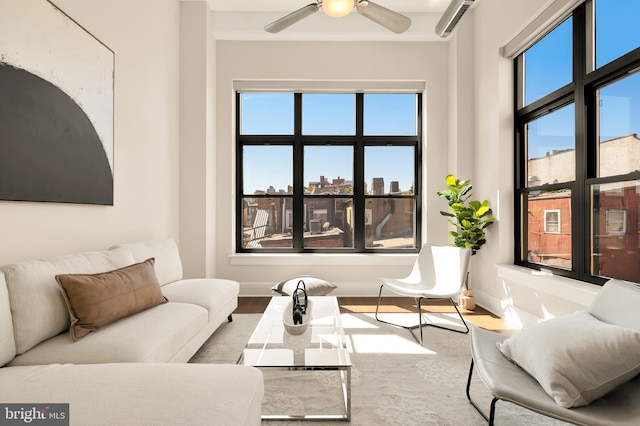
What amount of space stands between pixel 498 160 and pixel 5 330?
4.14 metres

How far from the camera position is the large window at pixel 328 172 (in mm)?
4680

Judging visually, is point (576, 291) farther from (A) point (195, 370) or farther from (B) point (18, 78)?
(B) point (18, 78)

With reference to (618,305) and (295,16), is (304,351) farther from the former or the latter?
(295,16)

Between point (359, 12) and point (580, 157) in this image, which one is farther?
point (580, 157)

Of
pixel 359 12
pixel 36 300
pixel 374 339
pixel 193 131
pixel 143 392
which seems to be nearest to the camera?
pixel 143 392

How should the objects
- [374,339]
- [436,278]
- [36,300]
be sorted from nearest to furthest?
[36,300], [374,339], [436,278]

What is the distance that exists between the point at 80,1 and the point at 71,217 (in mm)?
1581

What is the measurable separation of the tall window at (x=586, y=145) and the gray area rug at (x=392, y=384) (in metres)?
1.23

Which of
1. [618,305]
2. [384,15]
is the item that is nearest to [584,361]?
[618,305]

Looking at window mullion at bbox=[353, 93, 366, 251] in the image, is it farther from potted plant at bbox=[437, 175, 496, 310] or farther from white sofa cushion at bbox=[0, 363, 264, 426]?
white sofa cushion at bbox=[0, 363, 264, 426]

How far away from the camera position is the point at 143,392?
3.95 ft

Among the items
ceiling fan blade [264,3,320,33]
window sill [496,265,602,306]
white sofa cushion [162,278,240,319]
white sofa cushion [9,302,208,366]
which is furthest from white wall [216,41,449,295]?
white sofa cushion [9,302,208,366]

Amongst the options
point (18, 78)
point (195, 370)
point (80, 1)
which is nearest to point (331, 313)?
point (195, 370)

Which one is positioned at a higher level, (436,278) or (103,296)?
(103,296)
